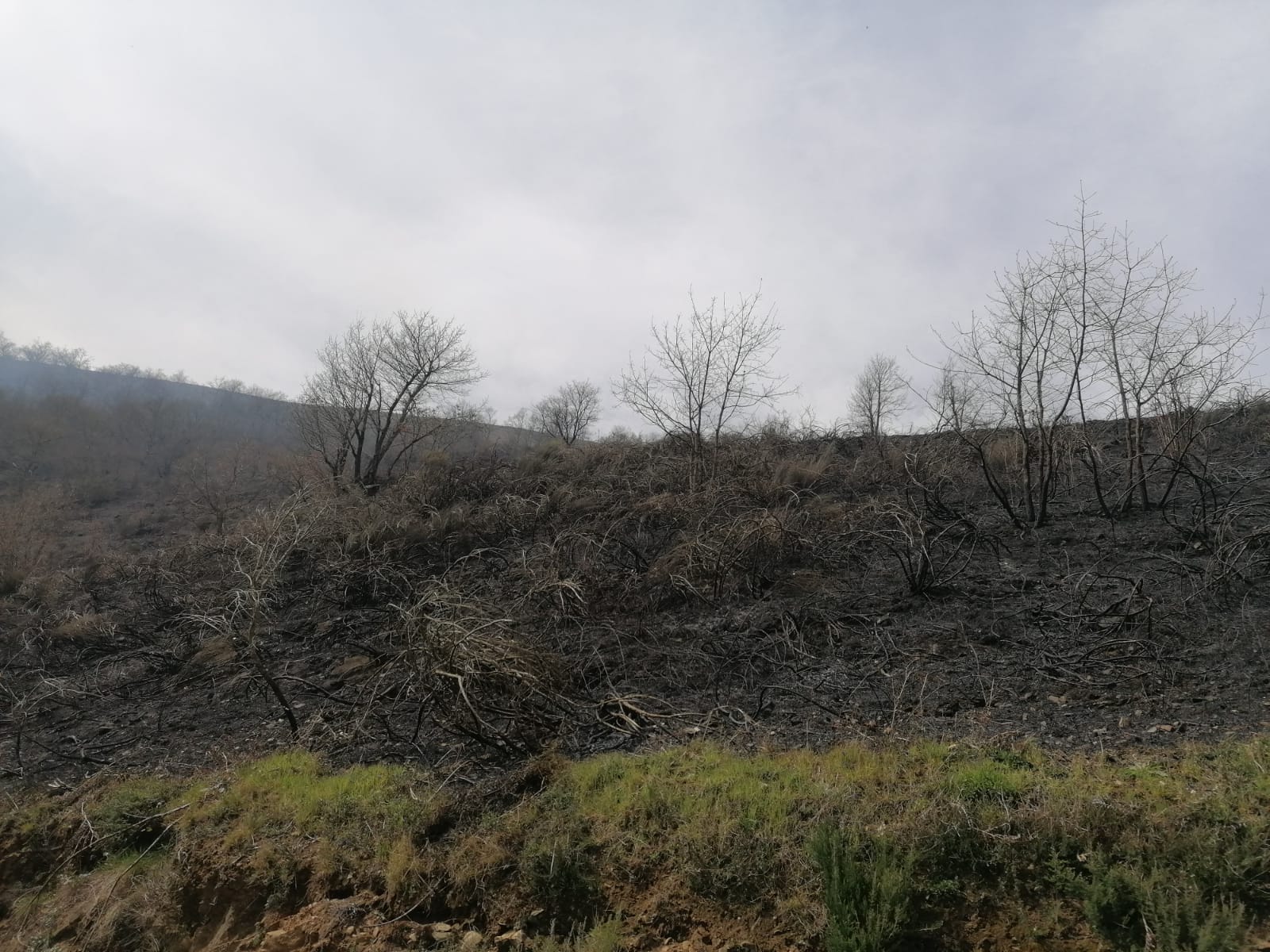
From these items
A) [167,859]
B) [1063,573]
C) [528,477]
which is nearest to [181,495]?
[528,477]

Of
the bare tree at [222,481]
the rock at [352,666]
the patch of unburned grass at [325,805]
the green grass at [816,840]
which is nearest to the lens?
the green grass at [816,840]

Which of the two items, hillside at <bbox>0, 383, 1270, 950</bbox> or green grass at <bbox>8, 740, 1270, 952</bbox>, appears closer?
green grass at <bbox>8, 740, 1270, 952</bbox>

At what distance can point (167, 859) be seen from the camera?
18.0ft

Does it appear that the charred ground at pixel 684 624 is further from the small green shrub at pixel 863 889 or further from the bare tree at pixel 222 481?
the bare tree at pixel 222 481

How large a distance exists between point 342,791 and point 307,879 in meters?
0.72

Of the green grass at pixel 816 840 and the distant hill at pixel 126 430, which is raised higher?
the distant hill at pixel 126 430

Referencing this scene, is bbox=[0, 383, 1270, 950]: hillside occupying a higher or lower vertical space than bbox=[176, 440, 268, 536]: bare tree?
lower

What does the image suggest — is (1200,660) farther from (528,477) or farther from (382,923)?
(528,477)

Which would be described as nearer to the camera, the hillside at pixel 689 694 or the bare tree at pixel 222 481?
the hillside at pixel 689 694

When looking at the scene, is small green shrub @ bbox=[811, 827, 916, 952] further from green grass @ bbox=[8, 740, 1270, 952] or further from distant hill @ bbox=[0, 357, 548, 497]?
distant hill @ bbox=[0, 357, 548, 497]

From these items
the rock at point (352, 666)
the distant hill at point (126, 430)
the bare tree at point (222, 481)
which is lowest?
the rock at point (352, 666)

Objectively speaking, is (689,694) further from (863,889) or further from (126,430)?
(126,430)

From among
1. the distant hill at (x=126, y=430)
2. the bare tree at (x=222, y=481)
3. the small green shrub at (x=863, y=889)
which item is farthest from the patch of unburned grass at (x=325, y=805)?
the distant hill at (x=126, y=430)

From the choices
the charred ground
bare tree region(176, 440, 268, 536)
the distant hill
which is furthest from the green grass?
the distant hill
